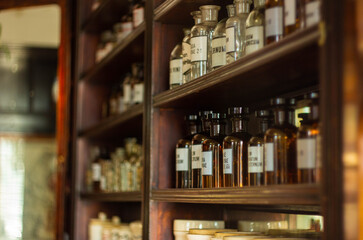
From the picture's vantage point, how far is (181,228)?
1.98 metres

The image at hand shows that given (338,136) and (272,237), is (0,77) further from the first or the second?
(338,136)

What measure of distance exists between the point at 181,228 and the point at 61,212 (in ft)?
5.27

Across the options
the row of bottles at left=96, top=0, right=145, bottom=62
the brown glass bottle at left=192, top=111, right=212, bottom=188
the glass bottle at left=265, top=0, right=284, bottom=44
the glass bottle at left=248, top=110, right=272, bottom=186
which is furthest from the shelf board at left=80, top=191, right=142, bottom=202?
the glass bottle at left=265, top=0, right=284, bottom=44

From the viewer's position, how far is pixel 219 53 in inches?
68.6

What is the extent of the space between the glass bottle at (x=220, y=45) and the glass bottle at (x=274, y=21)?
277mm

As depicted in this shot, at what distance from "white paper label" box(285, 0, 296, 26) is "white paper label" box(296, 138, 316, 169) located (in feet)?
0.90

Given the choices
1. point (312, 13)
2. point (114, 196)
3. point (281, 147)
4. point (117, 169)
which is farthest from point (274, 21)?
point (117, 169)

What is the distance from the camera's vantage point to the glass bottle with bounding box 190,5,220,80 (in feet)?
6.04

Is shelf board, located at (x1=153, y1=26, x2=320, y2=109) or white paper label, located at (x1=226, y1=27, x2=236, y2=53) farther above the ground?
white paper label, located at (x1=226, y1=27, x2=236, y2=53)

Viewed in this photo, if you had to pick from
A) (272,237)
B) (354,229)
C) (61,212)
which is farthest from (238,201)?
(61,212)

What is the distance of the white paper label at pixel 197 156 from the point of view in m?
1.87

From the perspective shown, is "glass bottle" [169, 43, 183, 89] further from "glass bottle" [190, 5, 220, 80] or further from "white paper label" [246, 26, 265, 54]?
"white paper label" [246, 26, 265, 54]

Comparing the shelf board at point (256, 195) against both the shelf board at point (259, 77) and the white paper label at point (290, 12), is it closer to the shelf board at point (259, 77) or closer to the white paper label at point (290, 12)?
the shelf board at point (259, 77)

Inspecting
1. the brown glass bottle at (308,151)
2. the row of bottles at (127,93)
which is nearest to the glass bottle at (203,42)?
the brown glass bottle at (308,151)
